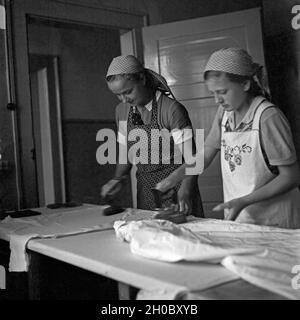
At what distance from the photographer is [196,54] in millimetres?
2686

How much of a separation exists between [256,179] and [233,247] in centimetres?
61

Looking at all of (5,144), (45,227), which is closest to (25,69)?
(5,144)

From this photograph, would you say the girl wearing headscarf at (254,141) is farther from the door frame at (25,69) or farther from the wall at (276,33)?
the wall at (276,33)

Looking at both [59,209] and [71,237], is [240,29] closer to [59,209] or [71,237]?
[59,209]

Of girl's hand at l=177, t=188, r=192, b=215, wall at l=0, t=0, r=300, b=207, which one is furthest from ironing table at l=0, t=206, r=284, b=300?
wall at l=0, t=0, r=300, b=207

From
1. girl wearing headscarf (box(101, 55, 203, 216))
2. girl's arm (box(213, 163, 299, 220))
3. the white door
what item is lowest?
girl's arm (box(213, 163, 299, 220))

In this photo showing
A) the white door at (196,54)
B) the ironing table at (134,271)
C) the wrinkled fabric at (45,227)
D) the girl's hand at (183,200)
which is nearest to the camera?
the ironing table at (134,271)

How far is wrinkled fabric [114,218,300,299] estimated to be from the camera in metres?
0.71

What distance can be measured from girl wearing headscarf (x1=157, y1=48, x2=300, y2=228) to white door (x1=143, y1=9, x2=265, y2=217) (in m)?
1.26

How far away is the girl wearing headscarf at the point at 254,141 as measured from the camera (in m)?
1.27

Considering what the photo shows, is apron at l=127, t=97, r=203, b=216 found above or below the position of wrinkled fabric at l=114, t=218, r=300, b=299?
above

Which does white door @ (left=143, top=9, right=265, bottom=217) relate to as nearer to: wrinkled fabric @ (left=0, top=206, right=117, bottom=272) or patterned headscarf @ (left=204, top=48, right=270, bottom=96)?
wrinkled fabric @ (left=0, top=206, right=117, bottom=272)

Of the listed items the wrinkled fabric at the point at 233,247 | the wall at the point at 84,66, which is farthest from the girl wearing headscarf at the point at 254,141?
the wall at the point at 84,66
